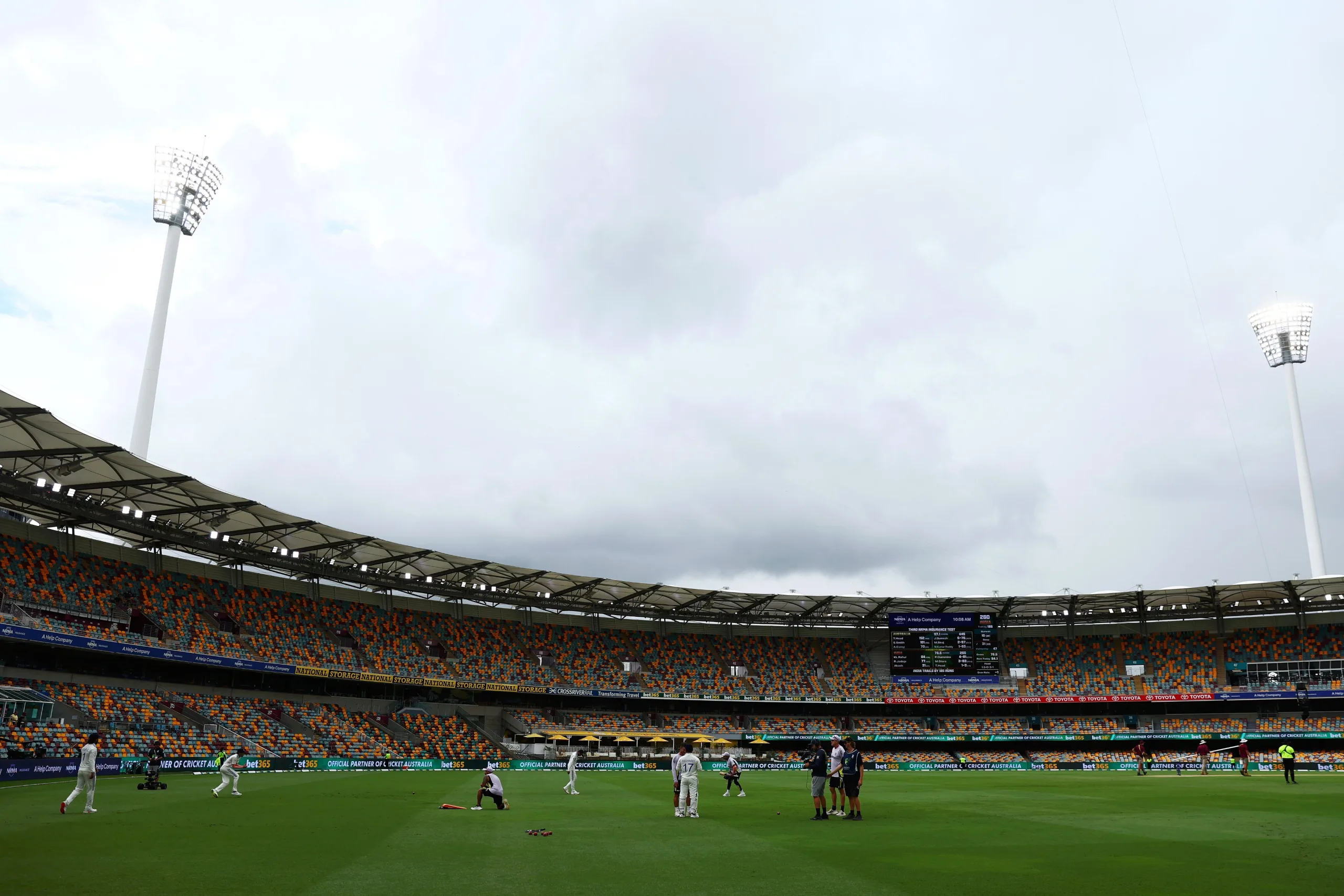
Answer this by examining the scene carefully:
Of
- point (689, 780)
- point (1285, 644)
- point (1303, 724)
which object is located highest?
point (1285, 644)

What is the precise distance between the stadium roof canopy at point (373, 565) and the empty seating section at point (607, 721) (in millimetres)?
8858

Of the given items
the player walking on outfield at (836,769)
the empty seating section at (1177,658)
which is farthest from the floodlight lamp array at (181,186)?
the empty seating section at (1177,658)

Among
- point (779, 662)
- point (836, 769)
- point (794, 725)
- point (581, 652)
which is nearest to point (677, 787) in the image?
point (836, 769)

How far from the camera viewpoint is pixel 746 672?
271ft

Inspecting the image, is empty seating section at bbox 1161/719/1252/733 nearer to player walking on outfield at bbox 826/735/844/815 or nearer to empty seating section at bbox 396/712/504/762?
empty seating section at bbox 396/712/504/762

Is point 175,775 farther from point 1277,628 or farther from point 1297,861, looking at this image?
point 1277,628

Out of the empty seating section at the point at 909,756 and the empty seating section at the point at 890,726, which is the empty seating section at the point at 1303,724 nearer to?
the empty seating section at the point at 909,756

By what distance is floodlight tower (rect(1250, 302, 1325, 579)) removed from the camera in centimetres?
8806

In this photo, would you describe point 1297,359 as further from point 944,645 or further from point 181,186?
point 181,186

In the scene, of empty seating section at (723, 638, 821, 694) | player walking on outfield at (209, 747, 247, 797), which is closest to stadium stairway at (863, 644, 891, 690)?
empty seating section at (723, 638, 821, 694)

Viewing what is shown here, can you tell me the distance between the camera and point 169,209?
232 ft

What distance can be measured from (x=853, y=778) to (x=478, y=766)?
4279 centimetres

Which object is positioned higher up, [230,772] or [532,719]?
[230,772]

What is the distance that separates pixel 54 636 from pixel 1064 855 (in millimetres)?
47940
